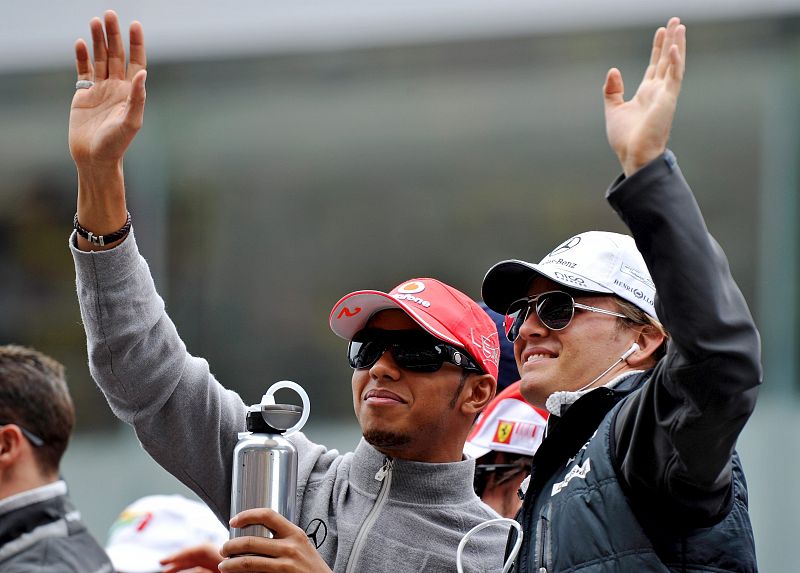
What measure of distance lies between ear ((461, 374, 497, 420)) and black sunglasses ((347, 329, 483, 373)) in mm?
98

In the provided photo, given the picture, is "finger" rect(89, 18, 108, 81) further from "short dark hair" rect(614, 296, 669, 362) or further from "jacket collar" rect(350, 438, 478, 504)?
"short dark hair" rect(614, 296, 669, 362)

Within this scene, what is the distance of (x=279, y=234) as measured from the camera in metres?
8.91

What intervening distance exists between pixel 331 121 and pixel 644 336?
580 cm

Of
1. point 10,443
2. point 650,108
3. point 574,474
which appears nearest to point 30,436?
point 10,443

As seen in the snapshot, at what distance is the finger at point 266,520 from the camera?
3002 millimetres

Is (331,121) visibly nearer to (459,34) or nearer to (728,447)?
(459,34)

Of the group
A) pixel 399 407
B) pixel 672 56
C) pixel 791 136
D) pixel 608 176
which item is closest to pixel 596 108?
pixel 608 176

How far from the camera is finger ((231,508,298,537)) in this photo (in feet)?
9.85

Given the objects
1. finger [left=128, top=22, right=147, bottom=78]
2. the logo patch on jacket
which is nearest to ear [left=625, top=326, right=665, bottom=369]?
the logo patch on jacket

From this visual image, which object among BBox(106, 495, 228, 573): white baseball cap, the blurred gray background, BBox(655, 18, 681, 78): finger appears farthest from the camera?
the blurred gray background

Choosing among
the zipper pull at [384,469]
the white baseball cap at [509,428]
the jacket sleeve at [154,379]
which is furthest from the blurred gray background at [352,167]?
the jacket sleeve at [154,379]

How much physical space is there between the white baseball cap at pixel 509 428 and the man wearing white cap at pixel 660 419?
132 centimetres

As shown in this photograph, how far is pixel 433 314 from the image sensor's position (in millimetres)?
3832

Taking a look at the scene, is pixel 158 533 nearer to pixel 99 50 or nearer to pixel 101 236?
pixel 101 236
